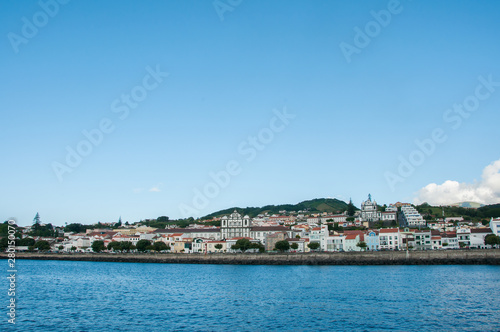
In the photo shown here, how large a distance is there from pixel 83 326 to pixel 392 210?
5227 inches

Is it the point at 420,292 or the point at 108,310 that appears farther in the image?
the point at 420,292

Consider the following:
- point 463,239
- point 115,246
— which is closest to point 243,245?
point 115,246

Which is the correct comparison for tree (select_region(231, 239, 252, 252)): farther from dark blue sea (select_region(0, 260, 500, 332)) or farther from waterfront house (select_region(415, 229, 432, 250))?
dark blue sea (select_region(0, 260, 500, 332))

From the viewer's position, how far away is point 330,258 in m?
59.0

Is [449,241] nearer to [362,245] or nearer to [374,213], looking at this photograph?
[362,245]

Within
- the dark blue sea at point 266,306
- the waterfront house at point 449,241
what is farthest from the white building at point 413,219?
the dark blue sea at point 266,306

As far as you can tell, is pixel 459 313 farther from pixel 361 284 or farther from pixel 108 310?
pixel 108 310

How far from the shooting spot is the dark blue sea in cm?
1900

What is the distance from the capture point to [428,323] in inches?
747

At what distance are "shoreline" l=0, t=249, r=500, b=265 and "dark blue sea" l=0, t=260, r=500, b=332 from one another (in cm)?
1940

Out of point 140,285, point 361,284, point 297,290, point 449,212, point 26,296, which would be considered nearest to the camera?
point 26,296

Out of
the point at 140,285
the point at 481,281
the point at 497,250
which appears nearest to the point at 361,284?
the point at 481,281

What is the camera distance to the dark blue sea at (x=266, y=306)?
1900 centimetres

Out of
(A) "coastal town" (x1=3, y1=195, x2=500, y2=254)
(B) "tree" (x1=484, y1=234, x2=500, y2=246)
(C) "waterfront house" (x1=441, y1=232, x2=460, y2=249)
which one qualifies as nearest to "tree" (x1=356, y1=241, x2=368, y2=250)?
(A) "coastal town" (x1=3, y1=195, x2=500, y2=254)
